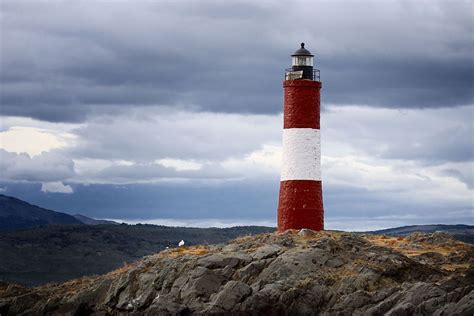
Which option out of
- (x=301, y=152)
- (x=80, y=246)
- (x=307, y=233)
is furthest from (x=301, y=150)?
(x=80, y=246)

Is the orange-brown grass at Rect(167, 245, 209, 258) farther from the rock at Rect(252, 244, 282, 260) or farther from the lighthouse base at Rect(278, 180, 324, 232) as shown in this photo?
the lighthouse base at Rect(278, 180, 324, 232)

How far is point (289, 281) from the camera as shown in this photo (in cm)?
5694

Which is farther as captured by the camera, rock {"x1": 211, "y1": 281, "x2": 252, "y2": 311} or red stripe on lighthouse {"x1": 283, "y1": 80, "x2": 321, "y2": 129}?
red stripe on lighthouse {"x1": 283, "y1": 80, "x2": 321, "y2": 129}

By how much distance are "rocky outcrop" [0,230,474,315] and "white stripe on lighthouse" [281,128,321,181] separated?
340 cm

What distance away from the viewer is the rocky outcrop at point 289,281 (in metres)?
53.3

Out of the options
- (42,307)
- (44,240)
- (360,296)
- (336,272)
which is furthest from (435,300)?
(44,240)

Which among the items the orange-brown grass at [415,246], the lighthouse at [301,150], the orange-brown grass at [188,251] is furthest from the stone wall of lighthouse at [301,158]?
the orange-brown grass at [188,251]

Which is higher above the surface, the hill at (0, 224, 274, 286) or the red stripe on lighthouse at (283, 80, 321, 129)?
the red stripe on lighthouse at (283, 80, 321, 129)

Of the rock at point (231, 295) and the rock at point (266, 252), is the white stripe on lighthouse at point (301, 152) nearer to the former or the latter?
the rock at point (266, 252)

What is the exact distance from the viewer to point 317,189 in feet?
223

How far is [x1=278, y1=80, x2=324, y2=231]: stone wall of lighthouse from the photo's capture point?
6712cm

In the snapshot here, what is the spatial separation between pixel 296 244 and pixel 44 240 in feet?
344

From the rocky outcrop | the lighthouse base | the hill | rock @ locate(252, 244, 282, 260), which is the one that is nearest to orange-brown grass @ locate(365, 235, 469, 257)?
the rocky outcrop

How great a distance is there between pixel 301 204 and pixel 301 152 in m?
2.77
